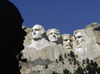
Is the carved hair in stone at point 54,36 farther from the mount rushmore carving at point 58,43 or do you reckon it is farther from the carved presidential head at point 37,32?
the carved presidential head at point 37,32

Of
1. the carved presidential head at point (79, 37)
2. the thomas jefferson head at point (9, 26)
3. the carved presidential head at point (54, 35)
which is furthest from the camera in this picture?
the carved presidential head at point (54, 35)

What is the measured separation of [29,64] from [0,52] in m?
38.6

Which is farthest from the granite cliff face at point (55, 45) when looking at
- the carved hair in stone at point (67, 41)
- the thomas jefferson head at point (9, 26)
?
the thomas jefferson head at point (9, 26)

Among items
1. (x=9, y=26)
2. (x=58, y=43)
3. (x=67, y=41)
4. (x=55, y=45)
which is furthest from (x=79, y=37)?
(x=9, y=26)

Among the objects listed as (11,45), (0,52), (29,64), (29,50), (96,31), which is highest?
(96,31)

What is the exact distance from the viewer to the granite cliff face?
44.7 m

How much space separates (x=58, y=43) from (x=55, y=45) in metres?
2.58

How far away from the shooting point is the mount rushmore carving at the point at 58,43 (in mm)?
46188

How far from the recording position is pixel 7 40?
5945mm

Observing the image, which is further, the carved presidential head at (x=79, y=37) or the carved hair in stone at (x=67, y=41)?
the carved hair in stone at (x=67, y=41)

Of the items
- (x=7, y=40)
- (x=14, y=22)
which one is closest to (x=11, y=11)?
(x=14, y=22)

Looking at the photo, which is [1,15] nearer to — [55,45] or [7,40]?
[7,40]

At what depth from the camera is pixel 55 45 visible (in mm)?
48531

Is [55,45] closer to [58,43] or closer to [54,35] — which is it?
[58,43]
